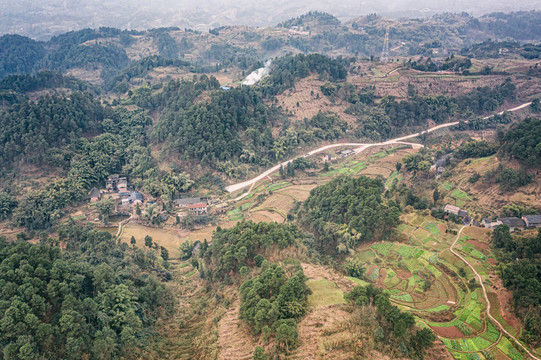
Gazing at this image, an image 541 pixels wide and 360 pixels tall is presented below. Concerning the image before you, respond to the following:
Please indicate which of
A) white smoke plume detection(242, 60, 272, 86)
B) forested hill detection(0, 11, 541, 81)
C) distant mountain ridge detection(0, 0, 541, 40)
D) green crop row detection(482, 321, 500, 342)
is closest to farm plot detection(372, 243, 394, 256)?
green crop row detection(482, 321, 500, 342)

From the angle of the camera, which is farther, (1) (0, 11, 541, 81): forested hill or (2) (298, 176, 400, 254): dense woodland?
(1) (0, 11, 541, 81): forested hill

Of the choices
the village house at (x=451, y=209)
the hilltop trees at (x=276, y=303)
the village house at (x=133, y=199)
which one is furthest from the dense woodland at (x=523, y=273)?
the village house at (x=133, y=199)

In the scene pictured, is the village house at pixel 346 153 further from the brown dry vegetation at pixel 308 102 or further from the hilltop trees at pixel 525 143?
the hilltop trees at pixel 525 143

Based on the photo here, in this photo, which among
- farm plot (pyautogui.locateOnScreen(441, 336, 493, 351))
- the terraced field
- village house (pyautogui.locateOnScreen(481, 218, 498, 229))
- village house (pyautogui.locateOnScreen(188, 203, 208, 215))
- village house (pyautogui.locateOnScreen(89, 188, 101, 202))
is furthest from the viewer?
village house (pyautogui.locateOnScreen(89, 188, 101, 202))

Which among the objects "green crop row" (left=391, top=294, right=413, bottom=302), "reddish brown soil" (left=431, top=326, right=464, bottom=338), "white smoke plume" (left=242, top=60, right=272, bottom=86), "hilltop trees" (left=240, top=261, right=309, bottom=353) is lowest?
"green crop row" (left=391, top=294, right=413, bottom=302)

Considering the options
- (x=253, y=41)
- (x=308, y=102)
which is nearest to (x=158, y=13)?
(x=253, y=41)

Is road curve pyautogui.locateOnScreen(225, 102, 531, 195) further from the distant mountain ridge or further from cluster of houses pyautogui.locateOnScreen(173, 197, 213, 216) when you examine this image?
the distant mountain ridge

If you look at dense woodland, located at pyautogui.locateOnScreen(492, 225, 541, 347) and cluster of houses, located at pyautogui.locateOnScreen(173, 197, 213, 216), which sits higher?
dense woodland, located at pyautogui.locateOnScreen(492, 225, 541, 347)

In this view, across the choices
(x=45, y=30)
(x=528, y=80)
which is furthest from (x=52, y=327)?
(x=45, y=30)
